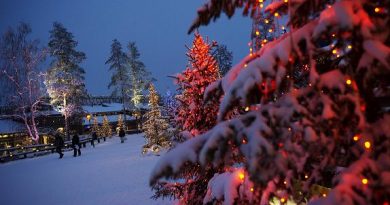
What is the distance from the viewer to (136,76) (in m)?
58.8

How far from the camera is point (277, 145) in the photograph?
2229 millimetres

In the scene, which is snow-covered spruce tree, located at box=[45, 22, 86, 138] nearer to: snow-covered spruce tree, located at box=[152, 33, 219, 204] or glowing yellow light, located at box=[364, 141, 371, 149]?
snow-covered spruce tree, located at box=[152, 33, 219, 204]

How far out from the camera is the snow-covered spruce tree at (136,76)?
2265 inches

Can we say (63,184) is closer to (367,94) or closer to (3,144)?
(367,94)

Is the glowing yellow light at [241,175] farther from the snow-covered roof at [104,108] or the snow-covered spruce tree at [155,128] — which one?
the snow-covered roof at [104,108]

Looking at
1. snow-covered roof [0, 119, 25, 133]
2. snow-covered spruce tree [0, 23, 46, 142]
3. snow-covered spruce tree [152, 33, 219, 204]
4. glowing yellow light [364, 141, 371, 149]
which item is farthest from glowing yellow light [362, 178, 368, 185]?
snow-covered roof [0, 119, 25, 133]

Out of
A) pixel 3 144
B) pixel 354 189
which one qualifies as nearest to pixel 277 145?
pixel 354 189

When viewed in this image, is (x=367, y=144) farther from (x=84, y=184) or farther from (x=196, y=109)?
(x=84, y=184)

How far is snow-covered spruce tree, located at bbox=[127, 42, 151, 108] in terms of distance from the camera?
57531 mm

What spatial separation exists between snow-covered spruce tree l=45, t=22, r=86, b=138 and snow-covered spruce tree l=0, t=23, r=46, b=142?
2.86 meters

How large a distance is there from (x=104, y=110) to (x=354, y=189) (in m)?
58.6

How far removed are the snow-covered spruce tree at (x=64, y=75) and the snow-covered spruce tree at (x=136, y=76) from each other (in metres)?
12.2

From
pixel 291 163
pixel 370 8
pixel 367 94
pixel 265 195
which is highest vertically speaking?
pixel 370 8

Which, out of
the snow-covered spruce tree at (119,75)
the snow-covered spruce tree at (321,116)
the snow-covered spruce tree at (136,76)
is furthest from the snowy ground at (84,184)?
the snow-covered spruce tree at (136,76)
